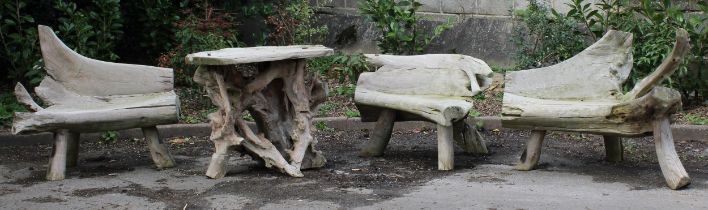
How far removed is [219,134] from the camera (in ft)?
21.5

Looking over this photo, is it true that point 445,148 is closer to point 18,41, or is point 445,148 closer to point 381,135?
point 381,135

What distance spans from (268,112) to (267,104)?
54 mm

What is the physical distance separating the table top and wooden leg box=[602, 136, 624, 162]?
6.59ft

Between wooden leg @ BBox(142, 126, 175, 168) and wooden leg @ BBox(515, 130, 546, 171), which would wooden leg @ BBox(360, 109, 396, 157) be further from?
wooden leg @ BBox(142, 126, 175, 168)

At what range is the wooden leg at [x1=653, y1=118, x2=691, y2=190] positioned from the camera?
19.6 feet

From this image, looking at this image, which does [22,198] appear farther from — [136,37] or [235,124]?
[136,37]

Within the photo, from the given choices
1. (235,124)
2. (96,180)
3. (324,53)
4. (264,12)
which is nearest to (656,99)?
(324,53)

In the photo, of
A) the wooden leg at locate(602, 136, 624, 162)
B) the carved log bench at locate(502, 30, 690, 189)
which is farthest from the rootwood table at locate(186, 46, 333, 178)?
the wooden leg at locate(602, 136, 624, 162)

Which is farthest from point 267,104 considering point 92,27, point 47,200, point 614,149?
point 92,27

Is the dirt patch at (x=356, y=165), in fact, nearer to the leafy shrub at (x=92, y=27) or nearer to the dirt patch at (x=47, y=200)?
the dirt patch at (x=47, y=200)

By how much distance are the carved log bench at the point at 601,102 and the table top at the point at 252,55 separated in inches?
52.4

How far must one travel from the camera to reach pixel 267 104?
684cm

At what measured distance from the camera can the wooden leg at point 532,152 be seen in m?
6.68

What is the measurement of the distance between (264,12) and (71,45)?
199cm
